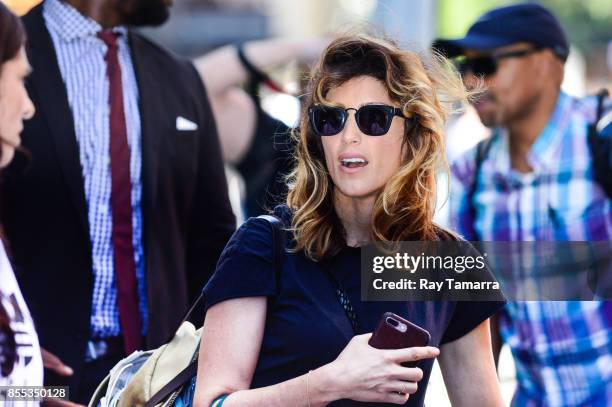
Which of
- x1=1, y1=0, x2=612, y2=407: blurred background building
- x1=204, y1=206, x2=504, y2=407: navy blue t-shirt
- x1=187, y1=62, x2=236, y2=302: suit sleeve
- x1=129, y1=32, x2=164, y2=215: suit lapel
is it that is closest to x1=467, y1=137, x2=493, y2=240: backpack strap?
x1=187, y1=62, x2=236, y2=302: suit sleeve

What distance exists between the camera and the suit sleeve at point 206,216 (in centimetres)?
433

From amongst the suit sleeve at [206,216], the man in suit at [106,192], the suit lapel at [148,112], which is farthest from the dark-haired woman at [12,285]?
the suit sleeve at [206,216]

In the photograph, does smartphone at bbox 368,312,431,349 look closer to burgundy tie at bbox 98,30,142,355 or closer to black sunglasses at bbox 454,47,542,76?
burgundy tie at bbox 98,30,142,355

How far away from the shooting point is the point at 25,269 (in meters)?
3.79

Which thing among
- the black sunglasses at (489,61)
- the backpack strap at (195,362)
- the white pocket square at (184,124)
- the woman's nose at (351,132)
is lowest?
the backpack strap at (195,362)

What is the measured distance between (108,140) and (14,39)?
1.11 meters

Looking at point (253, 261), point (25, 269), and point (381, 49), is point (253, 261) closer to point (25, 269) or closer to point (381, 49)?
point (381, 49)

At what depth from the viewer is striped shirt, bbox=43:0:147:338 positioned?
3.83m

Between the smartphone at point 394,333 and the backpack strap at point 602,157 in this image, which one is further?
the backpack strap at point 602,157

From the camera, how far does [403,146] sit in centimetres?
313

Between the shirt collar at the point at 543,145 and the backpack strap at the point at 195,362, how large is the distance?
1.80 metres

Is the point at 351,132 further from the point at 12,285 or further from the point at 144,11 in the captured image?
the point at 144,11

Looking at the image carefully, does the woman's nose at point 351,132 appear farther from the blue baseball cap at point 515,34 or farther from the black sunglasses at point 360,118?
the blue baseball cap at point 515,34

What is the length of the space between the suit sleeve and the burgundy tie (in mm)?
409
